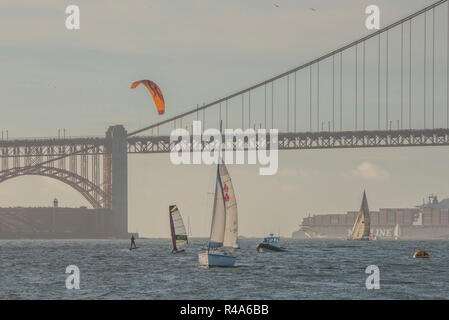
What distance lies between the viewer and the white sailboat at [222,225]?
166ft

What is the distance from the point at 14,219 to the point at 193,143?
40629mm

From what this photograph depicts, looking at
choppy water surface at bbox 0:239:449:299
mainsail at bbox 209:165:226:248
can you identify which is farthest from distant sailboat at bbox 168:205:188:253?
mainsail at bbox 209:165:226:248

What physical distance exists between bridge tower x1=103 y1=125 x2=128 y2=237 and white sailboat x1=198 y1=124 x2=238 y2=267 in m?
96.2

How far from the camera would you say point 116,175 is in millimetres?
148875

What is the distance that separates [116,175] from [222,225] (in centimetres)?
9956

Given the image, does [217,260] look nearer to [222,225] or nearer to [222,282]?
[222,225]

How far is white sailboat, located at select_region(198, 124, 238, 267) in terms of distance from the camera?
50.5m

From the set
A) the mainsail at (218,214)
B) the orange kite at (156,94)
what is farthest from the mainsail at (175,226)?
the mainsail at (218,214)

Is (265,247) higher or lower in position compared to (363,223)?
higher

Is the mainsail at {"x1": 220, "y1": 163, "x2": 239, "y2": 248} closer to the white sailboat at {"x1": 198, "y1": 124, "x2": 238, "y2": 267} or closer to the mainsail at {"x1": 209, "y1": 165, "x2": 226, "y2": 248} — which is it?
the white sailboat at {"x1": 198, "y1": 124, "x2": 238, "y2": 267}

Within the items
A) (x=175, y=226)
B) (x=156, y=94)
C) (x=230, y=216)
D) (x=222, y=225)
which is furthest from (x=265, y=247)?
(x=222, y=225)

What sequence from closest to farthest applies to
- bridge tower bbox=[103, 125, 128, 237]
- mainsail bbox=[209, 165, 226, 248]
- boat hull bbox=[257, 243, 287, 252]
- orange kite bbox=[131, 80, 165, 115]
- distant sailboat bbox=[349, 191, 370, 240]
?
mainsail bbox=[209, 165, 226, 248]
orange kite bbox=[131, 80, 165, 115]
boat hull bbox=[257, 243, 287, 252]
distant sailboat bbox=[349, 191, 370, 240]
bridge tower bbox=[103, 125, 128, 237]
